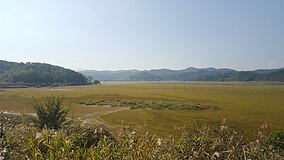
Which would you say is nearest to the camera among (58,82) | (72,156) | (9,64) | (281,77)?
(72,156)

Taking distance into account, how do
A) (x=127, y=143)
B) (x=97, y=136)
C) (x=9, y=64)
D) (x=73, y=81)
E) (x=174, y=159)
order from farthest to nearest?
(x=9, y=64)
(x=73, y=81)
(x=97, y=136)
(x=127, y=143)
(x=174, y=159)

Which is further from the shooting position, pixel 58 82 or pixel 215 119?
pixel 58 82

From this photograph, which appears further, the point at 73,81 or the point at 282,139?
the point at 73,81

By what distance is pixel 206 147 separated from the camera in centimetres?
418

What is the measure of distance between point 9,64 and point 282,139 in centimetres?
15806

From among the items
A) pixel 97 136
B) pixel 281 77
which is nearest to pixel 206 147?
pixel 97 136

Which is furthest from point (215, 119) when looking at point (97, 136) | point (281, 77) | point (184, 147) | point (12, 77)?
point (281, 77)

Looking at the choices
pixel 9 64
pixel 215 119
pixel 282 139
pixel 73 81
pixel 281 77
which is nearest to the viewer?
pixel 282 139

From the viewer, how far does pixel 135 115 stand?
3331cm

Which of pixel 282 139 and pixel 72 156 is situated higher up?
pixel 72 156

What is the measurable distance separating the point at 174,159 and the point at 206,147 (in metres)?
0.63

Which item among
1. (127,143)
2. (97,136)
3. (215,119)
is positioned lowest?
(215,119)

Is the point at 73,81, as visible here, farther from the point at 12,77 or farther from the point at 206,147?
the point at 206,147

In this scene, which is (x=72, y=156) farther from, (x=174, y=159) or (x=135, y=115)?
(x=135, y=115)
